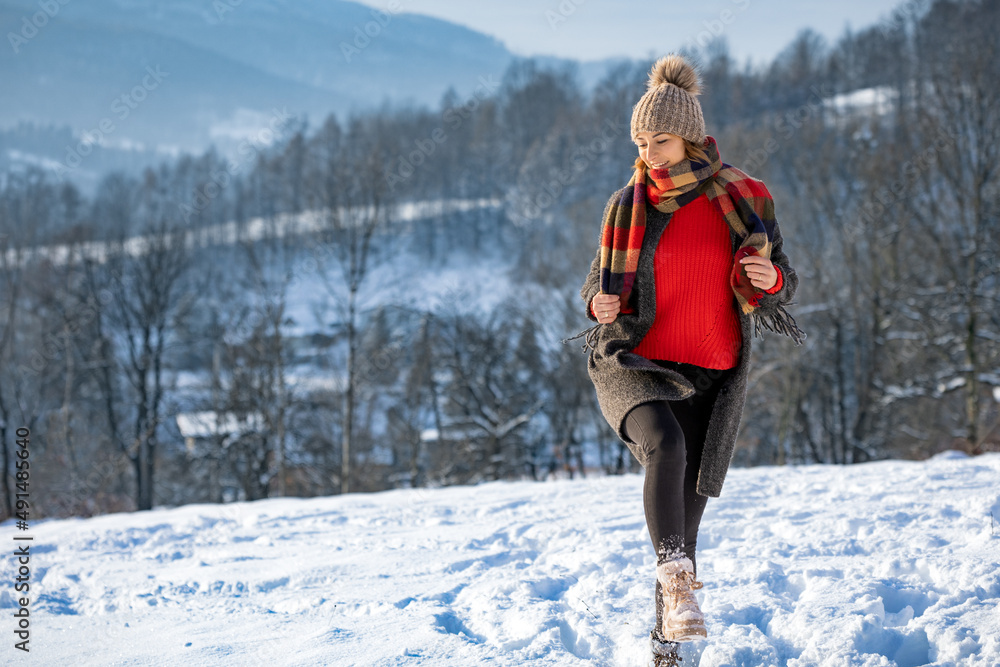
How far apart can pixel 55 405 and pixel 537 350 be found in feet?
67.3

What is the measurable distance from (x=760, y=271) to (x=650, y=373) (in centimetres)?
46

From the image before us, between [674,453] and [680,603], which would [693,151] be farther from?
[680,603]

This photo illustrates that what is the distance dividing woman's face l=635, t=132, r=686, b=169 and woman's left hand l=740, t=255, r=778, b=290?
397 millimetres

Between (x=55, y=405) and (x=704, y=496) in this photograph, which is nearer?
(x=704, y=496)

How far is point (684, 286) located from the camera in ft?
7.03

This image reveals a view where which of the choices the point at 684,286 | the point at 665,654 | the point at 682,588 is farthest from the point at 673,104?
the point at 665,654

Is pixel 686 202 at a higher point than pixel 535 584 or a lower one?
higher

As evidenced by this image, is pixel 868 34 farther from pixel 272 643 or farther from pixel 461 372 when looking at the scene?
pixel 272 643

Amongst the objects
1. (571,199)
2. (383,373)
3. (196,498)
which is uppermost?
(571,199)

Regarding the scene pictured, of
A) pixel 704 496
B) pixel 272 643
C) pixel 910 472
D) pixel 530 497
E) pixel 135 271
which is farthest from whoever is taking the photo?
pixel 135 271

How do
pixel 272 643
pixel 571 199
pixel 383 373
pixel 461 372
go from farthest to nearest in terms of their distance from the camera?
pixel 571 199, pixel 383 373, pixel 461 372, pixel 272 643

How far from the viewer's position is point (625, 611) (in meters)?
2.53

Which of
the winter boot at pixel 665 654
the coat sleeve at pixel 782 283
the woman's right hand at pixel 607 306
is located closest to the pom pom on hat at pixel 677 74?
the coat sleeve at pixel 782 283

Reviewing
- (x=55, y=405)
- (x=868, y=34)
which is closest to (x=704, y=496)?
(x=55, y=405)
